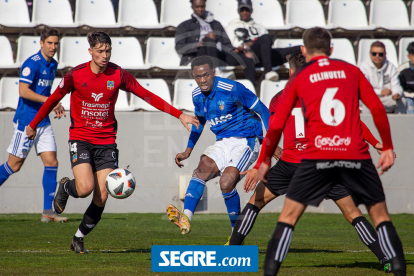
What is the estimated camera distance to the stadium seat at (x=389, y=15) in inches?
476

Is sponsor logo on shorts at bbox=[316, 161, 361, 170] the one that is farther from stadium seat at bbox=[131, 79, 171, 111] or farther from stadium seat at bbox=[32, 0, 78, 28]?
stadium seat at bbox=[32, 0, 78, 28]

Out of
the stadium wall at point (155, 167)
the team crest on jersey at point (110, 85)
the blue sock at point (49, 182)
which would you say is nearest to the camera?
the team crest on jersey at point (110, 85)

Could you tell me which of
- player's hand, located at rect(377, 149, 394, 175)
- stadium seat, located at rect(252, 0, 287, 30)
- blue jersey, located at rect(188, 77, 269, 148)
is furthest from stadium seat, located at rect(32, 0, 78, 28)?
player's hand, located at rect(377, 149, 394, 175)

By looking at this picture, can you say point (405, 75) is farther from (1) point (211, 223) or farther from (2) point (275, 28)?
(1) point (211, 223)

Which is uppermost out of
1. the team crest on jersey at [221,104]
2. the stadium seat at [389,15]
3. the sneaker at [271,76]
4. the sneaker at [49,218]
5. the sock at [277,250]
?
the stadium seat at [389,15]

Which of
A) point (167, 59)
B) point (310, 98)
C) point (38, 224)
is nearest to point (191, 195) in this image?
point (310, 98)

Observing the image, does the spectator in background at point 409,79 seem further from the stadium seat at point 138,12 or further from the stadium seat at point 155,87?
the stadium seat at point 138,12

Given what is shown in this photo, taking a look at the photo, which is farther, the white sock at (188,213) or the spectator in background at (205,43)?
the spectator in background at (205,43)

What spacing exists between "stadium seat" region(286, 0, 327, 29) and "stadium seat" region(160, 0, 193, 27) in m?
2.29

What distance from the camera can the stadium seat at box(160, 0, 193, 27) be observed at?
456 inches

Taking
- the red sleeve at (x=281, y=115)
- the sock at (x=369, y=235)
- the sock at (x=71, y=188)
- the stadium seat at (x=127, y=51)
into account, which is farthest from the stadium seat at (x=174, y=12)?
the red sleeve at (x=281, y=115)

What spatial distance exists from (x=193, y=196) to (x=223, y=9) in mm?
7178

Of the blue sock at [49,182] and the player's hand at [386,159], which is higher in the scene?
the player's hand at [386,159]

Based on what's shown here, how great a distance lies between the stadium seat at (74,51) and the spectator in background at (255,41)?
116 inches
